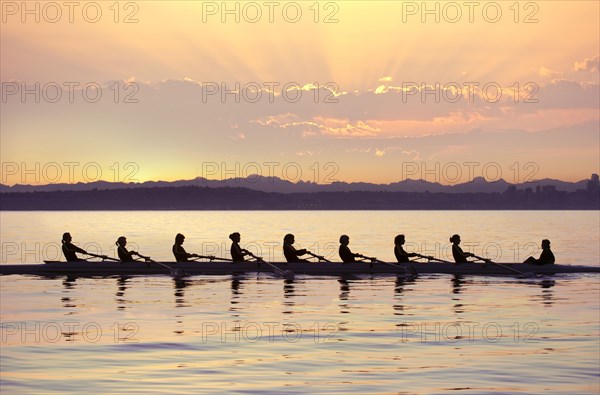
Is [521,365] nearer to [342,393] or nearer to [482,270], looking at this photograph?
[342,393]

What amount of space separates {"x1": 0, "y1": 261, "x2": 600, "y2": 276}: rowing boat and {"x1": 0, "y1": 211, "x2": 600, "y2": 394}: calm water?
0.85 meters

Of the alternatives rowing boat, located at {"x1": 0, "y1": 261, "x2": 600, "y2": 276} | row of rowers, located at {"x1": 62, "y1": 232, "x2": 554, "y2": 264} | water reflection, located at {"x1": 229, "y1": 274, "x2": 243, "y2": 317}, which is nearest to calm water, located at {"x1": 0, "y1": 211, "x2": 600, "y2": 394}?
water reflection, located at {"x1": 229, "y1": 274, "x2": 243, "y2": 317}

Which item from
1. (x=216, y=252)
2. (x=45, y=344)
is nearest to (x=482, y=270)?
(x=45, y=344)

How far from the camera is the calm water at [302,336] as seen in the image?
1811 centimetres

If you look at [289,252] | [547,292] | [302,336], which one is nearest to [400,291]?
[547,292]

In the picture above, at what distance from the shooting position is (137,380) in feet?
59.2

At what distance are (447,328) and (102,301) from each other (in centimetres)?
1248

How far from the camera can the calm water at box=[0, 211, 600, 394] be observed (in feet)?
59.4

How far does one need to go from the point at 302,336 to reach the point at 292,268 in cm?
1729

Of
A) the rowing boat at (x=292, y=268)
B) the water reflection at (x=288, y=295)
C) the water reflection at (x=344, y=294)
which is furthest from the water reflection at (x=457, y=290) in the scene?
the water reflection at (x=288, y=295)

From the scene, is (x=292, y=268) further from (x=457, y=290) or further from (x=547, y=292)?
(x=547, y=292)

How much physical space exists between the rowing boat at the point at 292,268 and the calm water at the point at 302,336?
848mm

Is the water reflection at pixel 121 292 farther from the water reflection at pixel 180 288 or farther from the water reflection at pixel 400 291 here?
the water reflection at pixel 400 291

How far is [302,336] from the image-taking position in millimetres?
23875
